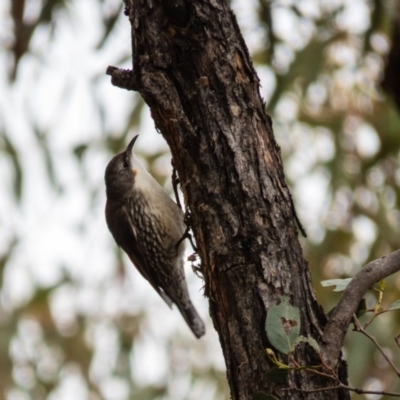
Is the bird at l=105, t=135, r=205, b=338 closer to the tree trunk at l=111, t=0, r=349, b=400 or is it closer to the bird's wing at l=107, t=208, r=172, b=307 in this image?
the bird's wing at l=107, t=208, r=172, b=307

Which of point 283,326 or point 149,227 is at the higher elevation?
point 149,227

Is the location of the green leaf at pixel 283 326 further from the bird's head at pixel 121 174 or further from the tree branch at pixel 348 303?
A: the bird's head at pixel 121 174

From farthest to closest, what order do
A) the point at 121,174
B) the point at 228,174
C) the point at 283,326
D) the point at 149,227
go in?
1. the point at 121,174
2. the point at 149,227
3. the point at 228,174
4. the point at 283,326

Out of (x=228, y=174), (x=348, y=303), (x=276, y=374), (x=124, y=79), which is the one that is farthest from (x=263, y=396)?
(x=124, y=79)

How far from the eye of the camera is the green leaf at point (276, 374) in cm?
178

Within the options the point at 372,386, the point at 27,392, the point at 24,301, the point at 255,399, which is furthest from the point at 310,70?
the point at 255,399

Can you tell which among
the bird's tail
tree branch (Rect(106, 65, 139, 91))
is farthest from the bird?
tree branch (Rect(106, 65, 139, 91))

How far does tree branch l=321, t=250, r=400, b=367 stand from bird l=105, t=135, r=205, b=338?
2.14 metres

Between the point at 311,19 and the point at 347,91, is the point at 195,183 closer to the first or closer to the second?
the point at 311,19

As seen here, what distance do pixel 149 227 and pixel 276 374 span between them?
2.47 metres

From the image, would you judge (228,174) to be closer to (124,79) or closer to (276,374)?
(124,79)

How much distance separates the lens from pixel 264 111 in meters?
1.97

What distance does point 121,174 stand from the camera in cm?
437

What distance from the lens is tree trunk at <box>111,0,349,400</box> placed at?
1867mm
